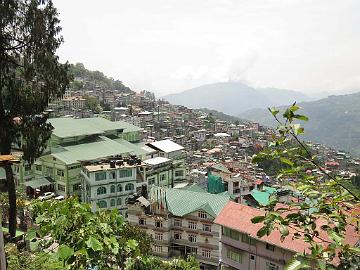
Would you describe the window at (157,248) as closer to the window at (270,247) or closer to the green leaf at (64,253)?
the window at (270,247)

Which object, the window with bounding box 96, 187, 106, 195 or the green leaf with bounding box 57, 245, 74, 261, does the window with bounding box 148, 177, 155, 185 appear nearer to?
the window with bounding box 96, 187, 106, 195

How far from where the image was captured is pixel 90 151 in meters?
39.1

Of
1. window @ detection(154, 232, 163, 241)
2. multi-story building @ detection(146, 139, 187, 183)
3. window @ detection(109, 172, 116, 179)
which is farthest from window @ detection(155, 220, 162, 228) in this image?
multi-story building @ detection(146, 139, 187, 183)

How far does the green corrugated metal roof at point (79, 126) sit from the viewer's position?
1589 inches

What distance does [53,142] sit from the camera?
39.2 m

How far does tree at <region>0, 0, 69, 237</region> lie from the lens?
14.1 metres

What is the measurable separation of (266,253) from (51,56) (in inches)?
638

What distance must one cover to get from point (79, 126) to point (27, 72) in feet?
97.7

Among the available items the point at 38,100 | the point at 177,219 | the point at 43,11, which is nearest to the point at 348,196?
the point at 38,100

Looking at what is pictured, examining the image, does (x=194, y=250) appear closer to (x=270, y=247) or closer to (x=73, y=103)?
(x=270, y=247)

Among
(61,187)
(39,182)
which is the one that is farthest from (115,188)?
(39,182)

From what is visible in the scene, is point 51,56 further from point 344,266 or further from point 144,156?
point 144,156

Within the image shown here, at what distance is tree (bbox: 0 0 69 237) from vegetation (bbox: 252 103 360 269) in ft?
44.3

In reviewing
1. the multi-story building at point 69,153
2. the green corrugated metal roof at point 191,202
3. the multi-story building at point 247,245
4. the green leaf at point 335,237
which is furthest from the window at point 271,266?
the multi-story building at point 69,153
